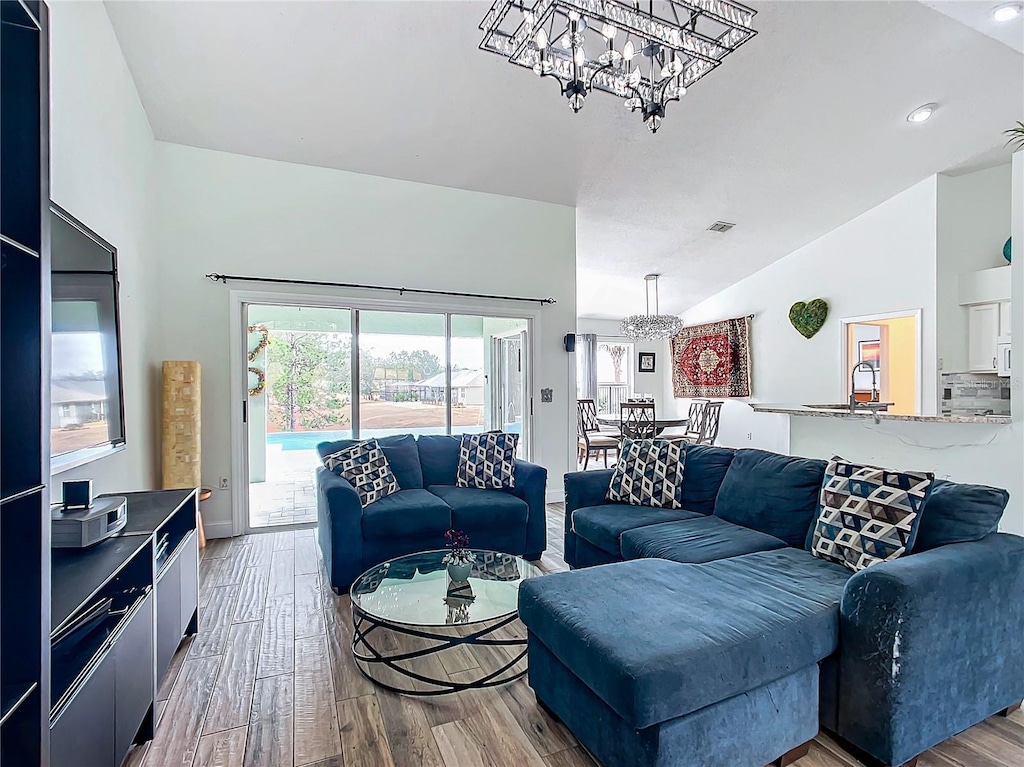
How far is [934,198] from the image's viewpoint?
527 cm

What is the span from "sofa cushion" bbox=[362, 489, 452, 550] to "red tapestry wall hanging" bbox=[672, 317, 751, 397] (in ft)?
19.3

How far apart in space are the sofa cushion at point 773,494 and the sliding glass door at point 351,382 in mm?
2734

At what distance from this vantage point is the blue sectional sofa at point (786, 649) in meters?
1.49

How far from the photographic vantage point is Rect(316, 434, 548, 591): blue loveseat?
3.08 metres

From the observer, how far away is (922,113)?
4.23m

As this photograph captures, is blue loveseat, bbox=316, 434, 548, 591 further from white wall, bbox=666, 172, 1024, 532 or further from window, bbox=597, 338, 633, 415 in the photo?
window, bbox=597, 338, 633, 415

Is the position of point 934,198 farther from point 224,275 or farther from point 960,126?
point 224,275

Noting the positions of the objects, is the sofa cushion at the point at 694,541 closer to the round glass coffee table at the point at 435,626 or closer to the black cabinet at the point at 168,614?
the round glass coffee table at the point at 435,626

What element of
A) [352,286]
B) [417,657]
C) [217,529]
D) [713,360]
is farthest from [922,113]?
[217,529]

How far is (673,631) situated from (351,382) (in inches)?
152

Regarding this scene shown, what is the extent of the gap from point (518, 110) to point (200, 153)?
253 cm

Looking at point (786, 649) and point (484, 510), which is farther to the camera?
point (484, 510)

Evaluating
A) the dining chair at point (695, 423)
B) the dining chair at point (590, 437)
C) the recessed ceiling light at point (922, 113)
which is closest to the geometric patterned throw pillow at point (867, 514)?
the recessed ceiling light at point (922, 113)

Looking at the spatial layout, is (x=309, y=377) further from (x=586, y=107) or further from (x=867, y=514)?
(x=867, y=514)
